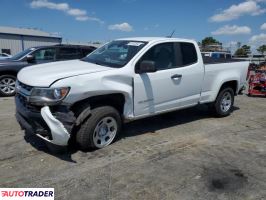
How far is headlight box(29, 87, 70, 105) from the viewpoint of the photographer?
399cm

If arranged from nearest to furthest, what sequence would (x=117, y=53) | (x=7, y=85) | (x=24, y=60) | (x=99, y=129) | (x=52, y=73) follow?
1. (x=52, y=73)
2. (x=99, y=129)
3. (x=117, y=53)
4. (x=7, y=85)
5. (x=24, y=60)

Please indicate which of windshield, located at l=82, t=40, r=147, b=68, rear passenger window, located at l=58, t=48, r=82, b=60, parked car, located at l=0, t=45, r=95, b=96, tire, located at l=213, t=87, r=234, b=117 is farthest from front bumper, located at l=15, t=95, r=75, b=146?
rear passenger window, located at l=58, t=48, r=82, b=60

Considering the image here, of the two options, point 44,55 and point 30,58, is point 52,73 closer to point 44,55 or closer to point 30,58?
point 30,58

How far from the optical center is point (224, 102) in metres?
7.10

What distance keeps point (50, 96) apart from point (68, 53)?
6186 millimetres

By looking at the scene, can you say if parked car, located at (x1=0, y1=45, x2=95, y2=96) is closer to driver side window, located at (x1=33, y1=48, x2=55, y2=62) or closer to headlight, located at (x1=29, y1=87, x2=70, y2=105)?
driver side window, located at (x1=33, y1=48, x2=55, y2=62)

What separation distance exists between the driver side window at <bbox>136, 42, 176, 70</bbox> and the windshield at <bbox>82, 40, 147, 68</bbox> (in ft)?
0.65

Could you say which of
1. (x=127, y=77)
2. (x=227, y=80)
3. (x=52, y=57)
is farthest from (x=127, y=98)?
(x=52, y=57)

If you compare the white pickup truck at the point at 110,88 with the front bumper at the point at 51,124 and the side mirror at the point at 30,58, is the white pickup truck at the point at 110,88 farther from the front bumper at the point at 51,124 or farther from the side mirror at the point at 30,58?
the side mirror at the point at 30,58

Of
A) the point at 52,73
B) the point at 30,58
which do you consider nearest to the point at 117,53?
the point at 52,73

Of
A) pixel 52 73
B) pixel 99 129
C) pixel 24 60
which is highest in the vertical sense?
pixel 24 60

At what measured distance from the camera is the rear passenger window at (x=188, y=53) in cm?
577

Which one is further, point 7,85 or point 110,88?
point 7,85

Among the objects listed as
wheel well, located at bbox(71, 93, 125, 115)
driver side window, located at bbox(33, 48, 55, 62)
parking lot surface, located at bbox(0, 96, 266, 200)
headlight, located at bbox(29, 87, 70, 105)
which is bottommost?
parking lot surface, located at bbox(0, 96, 266, 200)
